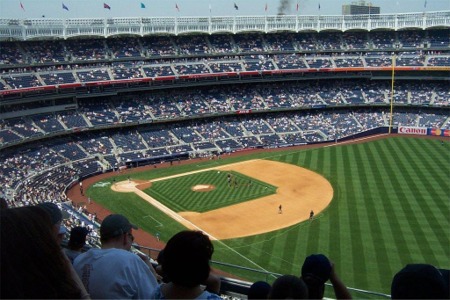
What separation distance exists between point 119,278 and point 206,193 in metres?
34.7

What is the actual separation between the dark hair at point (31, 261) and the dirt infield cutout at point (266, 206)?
87.2ft

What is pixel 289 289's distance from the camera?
11.4 ft

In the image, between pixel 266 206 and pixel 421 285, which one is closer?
pixel 421 285

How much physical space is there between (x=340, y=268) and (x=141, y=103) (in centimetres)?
4091

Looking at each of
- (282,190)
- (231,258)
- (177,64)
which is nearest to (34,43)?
(177,64)

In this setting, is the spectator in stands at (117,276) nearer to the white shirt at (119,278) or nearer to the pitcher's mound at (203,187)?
the white shirt at (119,278)

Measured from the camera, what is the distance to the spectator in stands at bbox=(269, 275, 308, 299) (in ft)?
11.4

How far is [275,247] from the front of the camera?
27.2 meters

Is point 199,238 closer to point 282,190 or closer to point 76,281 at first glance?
point 76,281

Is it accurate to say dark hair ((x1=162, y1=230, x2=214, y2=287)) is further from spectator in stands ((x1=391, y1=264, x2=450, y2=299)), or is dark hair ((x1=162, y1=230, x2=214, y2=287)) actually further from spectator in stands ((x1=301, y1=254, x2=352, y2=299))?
spectator in stands ((x1=391, y1=264, x2=450, y2=299))

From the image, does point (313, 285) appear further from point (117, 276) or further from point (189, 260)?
point (117, 276)

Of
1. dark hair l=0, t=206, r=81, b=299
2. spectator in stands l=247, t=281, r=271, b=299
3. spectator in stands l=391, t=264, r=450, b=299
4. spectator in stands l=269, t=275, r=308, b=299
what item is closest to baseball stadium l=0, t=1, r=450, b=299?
spectator in stands l=247, t=281, r=271, b=299

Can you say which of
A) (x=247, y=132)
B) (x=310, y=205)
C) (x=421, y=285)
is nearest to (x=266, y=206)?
(x=310, y=205)

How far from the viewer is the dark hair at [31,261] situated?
3.18m
